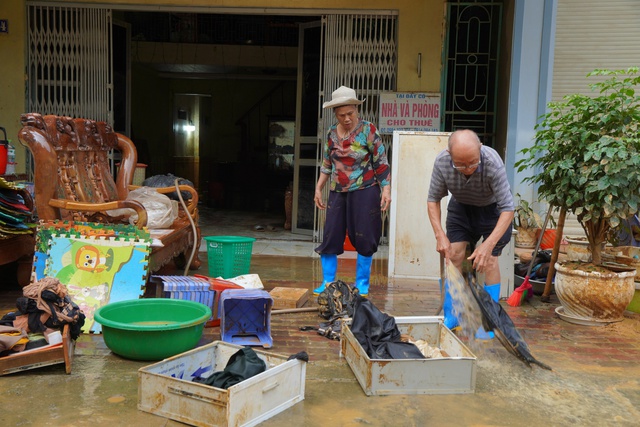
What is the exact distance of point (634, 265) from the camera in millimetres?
5566

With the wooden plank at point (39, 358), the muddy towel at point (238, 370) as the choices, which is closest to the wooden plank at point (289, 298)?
the muddy towel at point (238, 370)

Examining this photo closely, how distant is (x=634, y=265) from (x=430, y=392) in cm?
294

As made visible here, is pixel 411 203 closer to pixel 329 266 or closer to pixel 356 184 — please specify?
pixel 356 184

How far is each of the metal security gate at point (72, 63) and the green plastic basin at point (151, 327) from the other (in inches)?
195

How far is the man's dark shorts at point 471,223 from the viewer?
4.61 meters

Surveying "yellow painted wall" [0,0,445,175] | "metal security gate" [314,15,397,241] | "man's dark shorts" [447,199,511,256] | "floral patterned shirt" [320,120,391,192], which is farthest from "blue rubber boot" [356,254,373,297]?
"yellow painted wall" [0,0,445,175]

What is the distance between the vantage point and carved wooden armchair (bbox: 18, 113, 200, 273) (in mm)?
4926

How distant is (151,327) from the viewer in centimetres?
369

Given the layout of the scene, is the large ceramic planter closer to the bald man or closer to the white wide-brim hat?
the bald man

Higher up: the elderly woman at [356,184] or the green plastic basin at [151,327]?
the elderly woman at [356,184]

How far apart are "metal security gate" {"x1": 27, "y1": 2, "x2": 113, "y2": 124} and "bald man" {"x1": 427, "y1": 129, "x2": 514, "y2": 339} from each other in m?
5.42

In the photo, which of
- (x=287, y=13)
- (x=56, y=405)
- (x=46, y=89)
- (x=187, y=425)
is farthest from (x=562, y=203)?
(x=46, y=89)

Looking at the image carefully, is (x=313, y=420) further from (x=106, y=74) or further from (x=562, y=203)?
(x=106, y=74)

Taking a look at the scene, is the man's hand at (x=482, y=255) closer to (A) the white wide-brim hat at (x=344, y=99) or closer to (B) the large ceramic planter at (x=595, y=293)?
(B) the large ceramic planter at (x=595, y=293)
